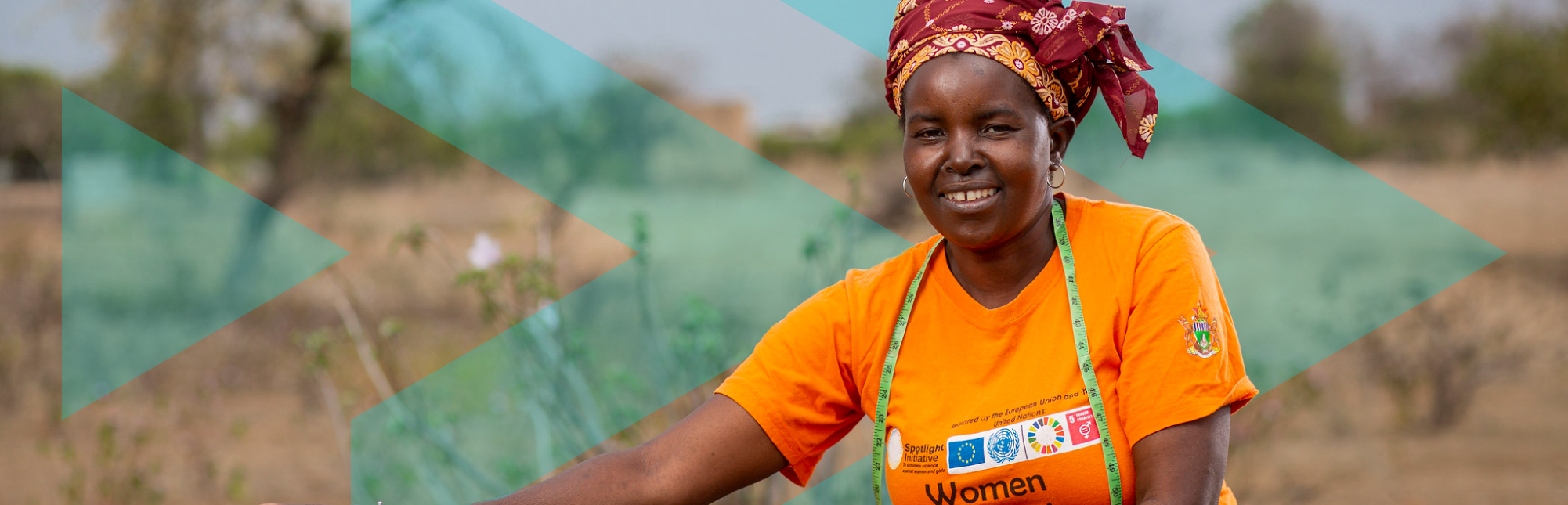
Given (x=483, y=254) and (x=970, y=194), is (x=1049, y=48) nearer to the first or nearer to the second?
(x=970, y=194)

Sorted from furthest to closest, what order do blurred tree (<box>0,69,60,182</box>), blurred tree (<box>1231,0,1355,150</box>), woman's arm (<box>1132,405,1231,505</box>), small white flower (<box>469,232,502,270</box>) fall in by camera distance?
blurred tree (<box>0,69,60,182</box>) → blurred tree (<box>1231,0,1355,150</box>) → small white flower (<box>469,232,502,270</box>) → woman's arm (<box>1132,405,1231,505</box>)

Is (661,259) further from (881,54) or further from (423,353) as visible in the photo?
(423,353)

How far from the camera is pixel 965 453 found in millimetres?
1597

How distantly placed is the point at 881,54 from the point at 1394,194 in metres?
2.98

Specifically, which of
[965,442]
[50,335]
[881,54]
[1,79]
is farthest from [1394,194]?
[1,79]

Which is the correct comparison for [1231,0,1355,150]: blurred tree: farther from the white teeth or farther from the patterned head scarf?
the white teeth

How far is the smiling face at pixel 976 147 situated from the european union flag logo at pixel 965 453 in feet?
0.94

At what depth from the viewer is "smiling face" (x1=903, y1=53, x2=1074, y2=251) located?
1571mm
